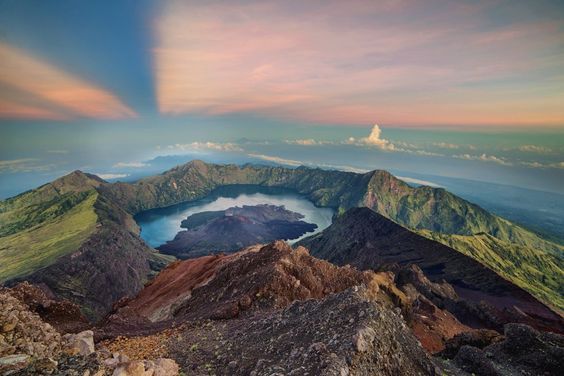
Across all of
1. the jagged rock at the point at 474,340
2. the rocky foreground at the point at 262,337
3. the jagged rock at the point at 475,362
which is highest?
the rocky foreground at the point at 262,337

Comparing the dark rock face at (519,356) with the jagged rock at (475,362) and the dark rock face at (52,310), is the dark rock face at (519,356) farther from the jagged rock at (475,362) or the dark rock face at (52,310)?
the dark rock face at (52,310)

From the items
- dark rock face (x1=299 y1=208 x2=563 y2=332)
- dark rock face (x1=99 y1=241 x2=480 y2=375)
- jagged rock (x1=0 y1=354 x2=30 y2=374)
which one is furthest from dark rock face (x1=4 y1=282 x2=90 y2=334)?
dark rock face (x1=299 y1=208 x2=563 y2=332)

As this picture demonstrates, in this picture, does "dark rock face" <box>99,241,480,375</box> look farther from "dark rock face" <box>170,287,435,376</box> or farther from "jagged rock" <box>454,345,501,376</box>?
"jagged rock" <box>454,345,501,376</box>

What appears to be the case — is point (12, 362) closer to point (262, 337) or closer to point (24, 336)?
point (24, 336)

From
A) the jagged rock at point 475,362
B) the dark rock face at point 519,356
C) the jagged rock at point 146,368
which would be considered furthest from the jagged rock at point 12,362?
the dark rock face at point 519,356

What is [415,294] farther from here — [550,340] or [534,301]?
[550,340]

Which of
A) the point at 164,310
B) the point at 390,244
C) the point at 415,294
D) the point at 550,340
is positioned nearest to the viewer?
the point at 550,340

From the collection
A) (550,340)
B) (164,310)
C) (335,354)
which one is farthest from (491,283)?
(335,354)
